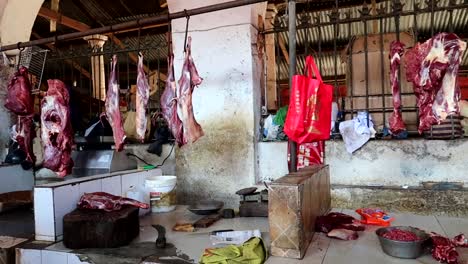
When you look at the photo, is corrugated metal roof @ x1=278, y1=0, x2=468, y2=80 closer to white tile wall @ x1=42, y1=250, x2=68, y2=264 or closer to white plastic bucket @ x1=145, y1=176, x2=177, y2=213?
white plastic bucket @ x1=145, y1=176, x2=177, y2=213

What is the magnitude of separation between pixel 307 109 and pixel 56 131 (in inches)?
95.0

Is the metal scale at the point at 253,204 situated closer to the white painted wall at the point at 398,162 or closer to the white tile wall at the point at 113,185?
the white painted wall at the point at 398,162

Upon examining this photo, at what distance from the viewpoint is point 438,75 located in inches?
105

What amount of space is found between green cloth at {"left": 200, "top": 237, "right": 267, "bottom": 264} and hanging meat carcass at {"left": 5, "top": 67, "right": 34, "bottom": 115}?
8.88 ft

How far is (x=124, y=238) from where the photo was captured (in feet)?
7.98

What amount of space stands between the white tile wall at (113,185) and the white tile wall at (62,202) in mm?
329

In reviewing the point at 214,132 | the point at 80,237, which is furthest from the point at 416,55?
the point at 80,237

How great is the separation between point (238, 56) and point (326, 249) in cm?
240

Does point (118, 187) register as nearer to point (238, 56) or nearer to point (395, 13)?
point (238, 56)

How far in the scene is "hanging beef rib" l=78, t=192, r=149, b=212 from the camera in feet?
8.39

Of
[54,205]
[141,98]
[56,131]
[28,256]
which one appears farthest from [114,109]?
[28,256]

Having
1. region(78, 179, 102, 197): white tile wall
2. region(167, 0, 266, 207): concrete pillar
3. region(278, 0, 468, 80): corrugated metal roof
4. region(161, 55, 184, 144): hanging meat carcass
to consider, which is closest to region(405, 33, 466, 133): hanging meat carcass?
region(167, 0, 266, 207): concrete pillar

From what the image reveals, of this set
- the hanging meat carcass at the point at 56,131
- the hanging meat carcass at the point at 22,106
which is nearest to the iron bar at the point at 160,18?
the hanging meat carcass at the point at 22,106

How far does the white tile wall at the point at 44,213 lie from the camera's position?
246 cm
